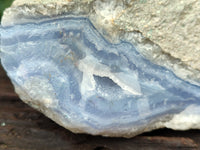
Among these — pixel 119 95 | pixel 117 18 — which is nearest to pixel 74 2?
pixel 117 18

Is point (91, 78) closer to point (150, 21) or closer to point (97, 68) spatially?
point (97, 68)

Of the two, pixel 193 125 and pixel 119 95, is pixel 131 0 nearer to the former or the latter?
pixel 119 95

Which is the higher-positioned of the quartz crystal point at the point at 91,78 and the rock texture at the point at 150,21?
the rock texture at the point at 150,21

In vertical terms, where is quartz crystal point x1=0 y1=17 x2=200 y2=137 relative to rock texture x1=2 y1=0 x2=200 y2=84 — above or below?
below

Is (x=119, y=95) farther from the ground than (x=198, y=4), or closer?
closer

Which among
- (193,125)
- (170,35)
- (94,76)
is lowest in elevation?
(193,125)
